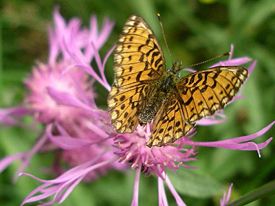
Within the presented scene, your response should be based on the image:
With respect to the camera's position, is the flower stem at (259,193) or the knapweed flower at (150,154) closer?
the flower stem at (259,193)

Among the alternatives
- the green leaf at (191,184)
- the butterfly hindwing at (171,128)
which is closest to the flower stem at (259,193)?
the butterfly hindwing at (171,128)

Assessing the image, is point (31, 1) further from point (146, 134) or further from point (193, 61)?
point (146, 134)

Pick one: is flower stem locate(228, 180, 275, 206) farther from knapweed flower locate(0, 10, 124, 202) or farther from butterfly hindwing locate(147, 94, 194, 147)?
knapweed flower locate(0, 10, 124, 202)

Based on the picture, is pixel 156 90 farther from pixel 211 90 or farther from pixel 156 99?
pixel 211 90

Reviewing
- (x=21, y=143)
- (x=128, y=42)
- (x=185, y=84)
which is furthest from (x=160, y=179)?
(x=21, y=143)

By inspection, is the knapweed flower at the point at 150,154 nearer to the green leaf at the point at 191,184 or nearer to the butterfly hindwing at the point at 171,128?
the green leaf at the point at 191,184

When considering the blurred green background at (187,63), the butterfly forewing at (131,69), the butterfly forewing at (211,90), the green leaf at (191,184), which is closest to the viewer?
the butterfly forewing at (211,90)

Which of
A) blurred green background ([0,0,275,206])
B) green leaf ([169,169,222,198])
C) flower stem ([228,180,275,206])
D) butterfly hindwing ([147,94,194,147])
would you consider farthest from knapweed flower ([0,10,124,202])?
flower stem ([228,180,275,206])

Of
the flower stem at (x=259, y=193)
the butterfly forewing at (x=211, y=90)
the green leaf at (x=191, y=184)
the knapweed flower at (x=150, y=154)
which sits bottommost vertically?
the green leaf at (x=191, y=184)
